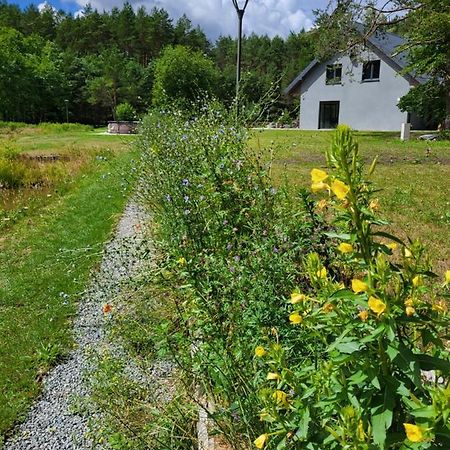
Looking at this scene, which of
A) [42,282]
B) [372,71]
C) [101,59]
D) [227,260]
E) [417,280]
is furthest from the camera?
[101,59]

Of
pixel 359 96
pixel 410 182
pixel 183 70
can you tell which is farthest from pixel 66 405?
pixel 183 70

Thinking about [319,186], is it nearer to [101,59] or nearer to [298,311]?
[298,311]

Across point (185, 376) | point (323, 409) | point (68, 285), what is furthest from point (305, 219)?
point (68, 285)

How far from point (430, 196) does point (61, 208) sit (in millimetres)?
5597

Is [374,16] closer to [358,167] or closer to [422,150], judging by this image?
[422,150]

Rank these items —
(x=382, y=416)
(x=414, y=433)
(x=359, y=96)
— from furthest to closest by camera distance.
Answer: (x=359, y=96) → (x=382, y=416) → (x=414, y=433)

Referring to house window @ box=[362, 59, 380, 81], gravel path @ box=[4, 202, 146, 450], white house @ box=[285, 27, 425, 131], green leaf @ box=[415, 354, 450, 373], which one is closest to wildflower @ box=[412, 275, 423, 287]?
green leaf @ box=[415, 354, 450, 373]

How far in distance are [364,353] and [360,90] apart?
30.9m

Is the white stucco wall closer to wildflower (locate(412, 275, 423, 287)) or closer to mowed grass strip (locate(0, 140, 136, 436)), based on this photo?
mowed grass strip (locate(0, 140, 136, 436))

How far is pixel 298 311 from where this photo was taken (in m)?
1.21

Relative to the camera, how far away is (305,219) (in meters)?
2.57

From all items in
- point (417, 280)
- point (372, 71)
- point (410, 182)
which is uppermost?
point (372, 71)

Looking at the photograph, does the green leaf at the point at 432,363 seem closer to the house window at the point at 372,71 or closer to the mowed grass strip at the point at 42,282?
the mowed grass strip at the point at 42,282

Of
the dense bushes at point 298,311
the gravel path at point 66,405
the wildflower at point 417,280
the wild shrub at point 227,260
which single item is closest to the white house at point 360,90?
the wild shrub at point 227,260
